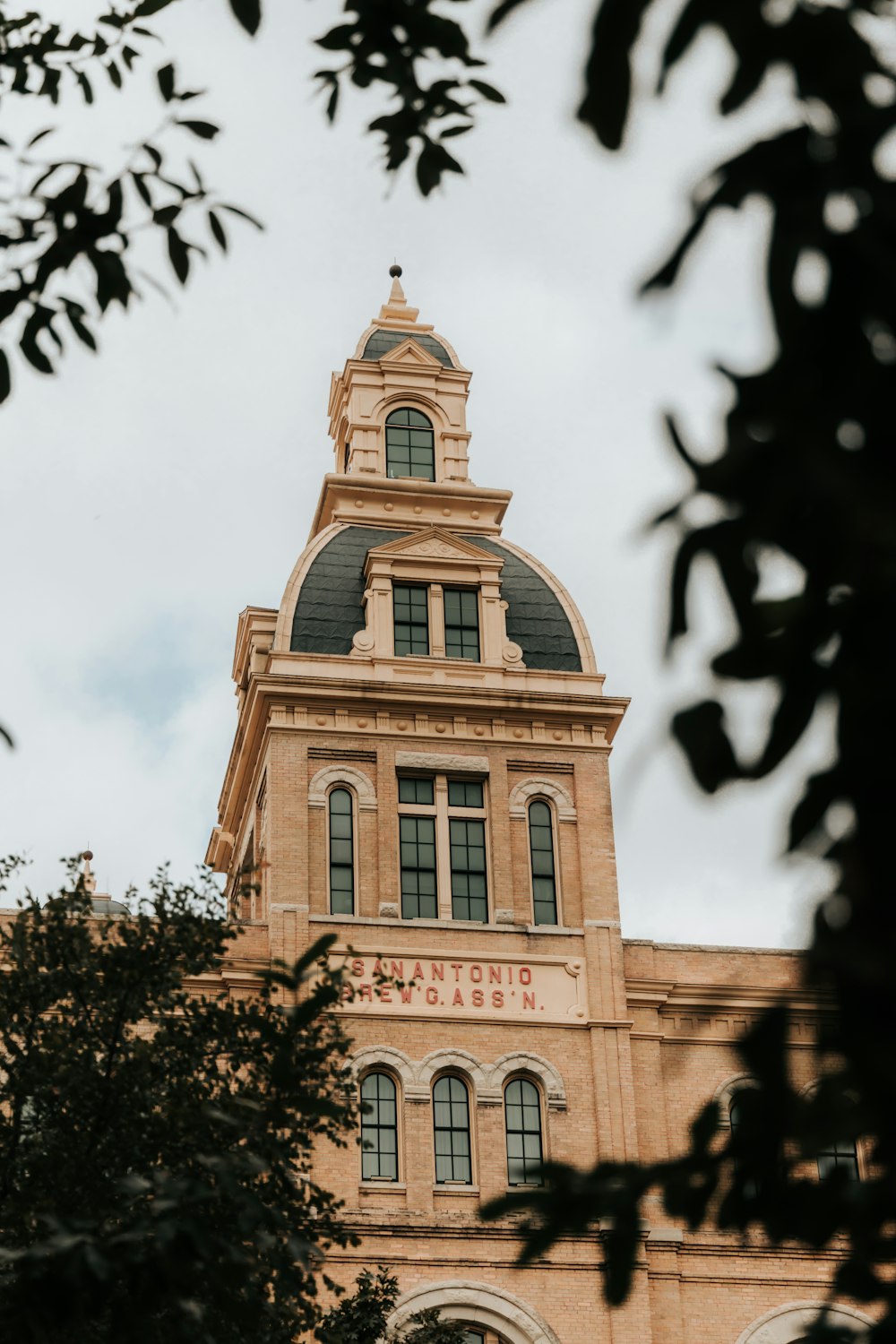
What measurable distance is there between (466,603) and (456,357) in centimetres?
663

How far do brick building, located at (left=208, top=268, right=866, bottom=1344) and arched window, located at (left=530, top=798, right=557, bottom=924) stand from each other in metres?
0.05

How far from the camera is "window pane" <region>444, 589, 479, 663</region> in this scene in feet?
114

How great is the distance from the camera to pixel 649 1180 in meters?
4.03

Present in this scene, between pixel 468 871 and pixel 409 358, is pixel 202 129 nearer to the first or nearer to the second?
pixel 468 871

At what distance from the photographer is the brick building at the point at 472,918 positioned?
30312 millimetres

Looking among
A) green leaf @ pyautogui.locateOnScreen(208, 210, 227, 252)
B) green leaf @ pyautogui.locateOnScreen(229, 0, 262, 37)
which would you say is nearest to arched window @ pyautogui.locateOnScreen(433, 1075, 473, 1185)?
green leaf @ pyautogui.locateOnScreen(208, 210, 227, 252)

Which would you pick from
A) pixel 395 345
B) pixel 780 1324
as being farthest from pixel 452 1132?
pixel 395 345

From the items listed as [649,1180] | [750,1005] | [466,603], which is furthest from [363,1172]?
[649,1180]

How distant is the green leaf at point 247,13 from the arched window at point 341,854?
27619 millimetres

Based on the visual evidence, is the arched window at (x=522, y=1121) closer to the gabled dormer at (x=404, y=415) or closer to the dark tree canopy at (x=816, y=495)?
the gabled dormer at (x=404, y=415)

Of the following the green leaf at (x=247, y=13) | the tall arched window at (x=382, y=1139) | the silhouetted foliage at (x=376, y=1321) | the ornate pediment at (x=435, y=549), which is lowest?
the green leaf at (x=247, y=13)

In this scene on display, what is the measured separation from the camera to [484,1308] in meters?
29.7

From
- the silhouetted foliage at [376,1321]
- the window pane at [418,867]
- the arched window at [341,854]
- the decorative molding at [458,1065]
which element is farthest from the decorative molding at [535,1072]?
the silhouetted foliage at [376,1321]

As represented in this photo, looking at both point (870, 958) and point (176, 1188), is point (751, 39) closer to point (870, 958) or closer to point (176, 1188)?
point (870, 958)
